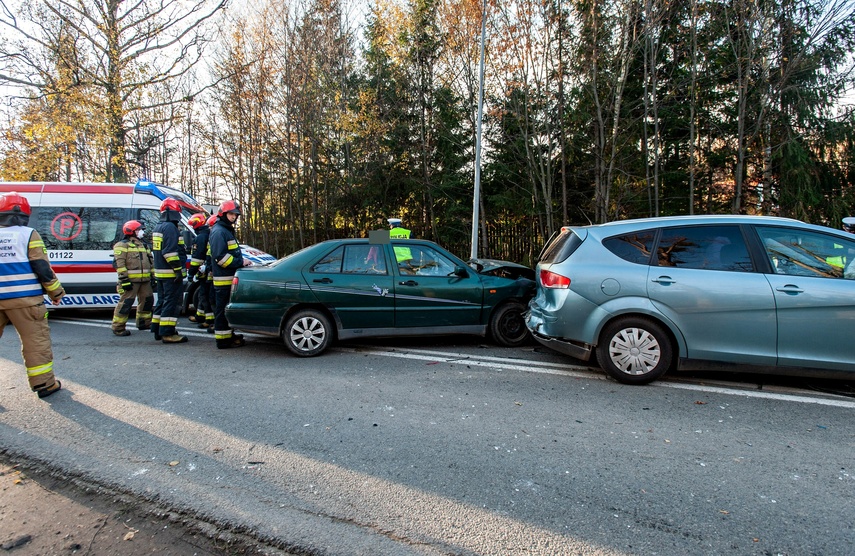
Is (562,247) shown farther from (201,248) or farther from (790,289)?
(201,248)

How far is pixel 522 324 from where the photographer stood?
6398mm

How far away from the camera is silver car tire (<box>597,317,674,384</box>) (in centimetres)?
458

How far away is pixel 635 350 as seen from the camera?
15.2 ft

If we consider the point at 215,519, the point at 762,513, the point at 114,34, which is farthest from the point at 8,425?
the point at 114,34

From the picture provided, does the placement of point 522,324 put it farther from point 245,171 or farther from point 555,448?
point 245,171

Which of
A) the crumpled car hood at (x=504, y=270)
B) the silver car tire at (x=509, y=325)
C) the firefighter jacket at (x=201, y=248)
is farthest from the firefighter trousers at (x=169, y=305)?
the silver car tire at (x=509, y=325)

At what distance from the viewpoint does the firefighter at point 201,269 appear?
291 inches

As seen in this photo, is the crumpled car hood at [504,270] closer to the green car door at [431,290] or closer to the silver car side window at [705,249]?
the green car door at [431,290]

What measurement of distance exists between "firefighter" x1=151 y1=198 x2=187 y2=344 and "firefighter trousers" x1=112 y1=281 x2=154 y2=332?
0.62m

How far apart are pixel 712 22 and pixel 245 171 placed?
1675cm

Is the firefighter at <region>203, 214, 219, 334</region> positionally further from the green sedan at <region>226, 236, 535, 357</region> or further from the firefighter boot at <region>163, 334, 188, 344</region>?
the green sedan at <region>226, 236, 535, 357</region>

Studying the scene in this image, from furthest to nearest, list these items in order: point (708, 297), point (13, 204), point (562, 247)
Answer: point (562, 247) → point (708, 297) → point (13, 204)

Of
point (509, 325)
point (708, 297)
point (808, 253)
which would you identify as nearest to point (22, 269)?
point (509, 325)

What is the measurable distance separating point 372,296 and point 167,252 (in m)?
3.31
